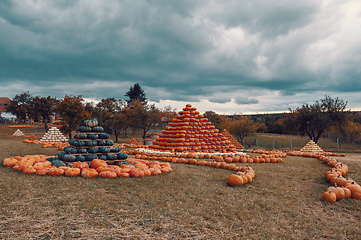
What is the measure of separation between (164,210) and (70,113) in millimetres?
29062

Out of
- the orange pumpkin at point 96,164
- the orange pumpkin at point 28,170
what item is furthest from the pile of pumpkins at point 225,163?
the orange pumpkin at point 28,170

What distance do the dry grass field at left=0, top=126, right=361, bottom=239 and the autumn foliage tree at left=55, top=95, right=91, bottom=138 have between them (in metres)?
23.8

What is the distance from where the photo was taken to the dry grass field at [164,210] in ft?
14.3

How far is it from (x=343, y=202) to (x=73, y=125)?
30.4 meters

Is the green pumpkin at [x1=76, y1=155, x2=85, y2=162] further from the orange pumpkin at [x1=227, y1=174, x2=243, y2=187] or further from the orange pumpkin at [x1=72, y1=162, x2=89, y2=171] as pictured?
the orange pumpkin at [x1=227, y1=174, x2=243, y2=187]

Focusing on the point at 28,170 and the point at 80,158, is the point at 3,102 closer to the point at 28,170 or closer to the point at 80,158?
the point at 80,158

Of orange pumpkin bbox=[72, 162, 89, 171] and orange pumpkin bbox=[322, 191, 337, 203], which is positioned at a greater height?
orange pumpkin bbox=[72, 162, 89, 171]

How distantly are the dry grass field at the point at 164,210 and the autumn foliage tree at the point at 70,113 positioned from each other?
23780mm

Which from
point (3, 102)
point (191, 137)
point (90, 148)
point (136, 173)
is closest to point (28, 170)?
point (90, 148)

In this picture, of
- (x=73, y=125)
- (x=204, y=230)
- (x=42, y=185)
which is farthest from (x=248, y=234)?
(x=73, y=125)

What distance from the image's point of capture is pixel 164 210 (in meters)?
5.29

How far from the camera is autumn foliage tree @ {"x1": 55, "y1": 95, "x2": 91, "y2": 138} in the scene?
30.2 m

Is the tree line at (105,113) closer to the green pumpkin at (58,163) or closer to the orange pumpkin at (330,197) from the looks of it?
the green pumpkin at (58,163)

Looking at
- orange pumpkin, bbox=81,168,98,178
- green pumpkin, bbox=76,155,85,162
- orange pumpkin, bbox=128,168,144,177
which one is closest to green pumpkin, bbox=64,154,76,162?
green pumpkin, bbox=76,155,85,162
